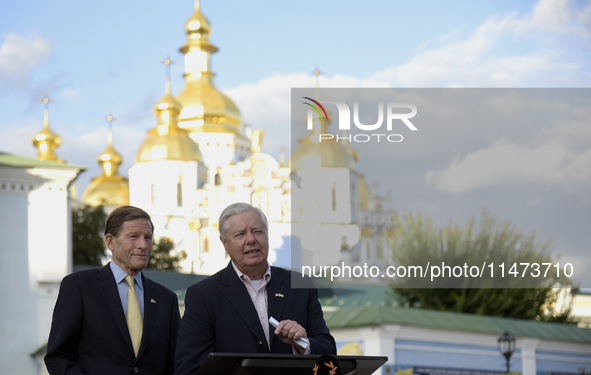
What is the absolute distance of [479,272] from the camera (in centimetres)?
2722

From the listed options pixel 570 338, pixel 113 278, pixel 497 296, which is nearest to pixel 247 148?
pixel 497 296

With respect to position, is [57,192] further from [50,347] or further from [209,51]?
[209,51]

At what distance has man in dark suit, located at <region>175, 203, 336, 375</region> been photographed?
11.6 feet

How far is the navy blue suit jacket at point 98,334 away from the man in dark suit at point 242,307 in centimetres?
49

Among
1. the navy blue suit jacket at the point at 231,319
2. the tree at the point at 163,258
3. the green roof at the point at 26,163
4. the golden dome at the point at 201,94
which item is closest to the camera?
the navy blue suit jacket at the point at 231,319

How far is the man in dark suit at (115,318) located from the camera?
3.97 meters

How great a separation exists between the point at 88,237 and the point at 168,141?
60.3 feet

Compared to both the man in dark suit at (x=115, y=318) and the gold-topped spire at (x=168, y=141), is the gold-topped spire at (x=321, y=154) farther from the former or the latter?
the man in dark suit at (x=115, y=318)

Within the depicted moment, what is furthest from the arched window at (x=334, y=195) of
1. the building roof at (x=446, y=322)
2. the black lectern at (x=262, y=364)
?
the black lectern at (x=262, y=364)

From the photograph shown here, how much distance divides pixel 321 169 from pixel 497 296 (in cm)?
2518

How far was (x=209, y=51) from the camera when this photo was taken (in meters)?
63.3

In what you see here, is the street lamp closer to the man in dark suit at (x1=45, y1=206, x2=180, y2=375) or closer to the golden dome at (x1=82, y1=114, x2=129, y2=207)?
the man in dark suit at (x1=45, y1=206, x2=180, y2=375)

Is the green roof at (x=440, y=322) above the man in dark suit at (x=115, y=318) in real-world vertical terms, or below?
below

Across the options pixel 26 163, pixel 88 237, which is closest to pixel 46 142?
pixel 88 237
